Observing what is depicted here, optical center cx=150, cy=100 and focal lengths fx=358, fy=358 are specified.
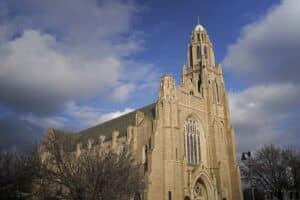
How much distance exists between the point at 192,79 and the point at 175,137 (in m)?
16.6

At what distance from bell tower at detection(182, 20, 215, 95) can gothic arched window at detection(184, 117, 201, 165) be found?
7.60 metres

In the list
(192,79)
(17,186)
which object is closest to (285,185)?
(192,79)

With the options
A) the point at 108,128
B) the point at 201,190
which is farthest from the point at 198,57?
the point at 201,190

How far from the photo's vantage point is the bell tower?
63.7 m

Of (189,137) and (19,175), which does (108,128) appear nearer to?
(189,137)

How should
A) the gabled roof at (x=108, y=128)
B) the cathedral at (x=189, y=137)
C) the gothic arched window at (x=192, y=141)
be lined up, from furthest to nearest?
the gabled roof at (x=108, y=128) < the gothic arched window at (x=192, y=141) < the cathedral at (x=189, y=137)

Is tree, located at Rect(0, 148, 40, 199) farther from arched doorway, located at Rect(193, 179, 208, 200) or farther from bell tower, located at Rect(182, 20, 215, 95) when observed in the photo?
bell tower, located at Rect(182, 20, 215, 95)

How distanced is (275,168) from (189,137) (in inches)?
809

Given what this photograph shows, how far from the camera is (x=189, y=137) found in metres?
55.8

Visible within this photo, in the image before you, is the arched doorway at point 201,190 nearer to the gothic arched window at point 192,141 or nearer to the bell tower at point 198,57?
the gothic arched window at point 192,141

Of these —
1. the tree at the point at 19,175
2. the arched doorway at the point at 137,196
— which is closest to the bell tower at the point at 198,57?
the arched doorway at the point at 137,196

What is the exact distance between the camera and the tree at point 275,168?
6488 cm

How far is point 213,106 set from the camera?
2418 inches

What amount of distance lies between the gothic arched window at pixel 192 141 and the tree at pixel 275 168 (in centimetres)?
1355
